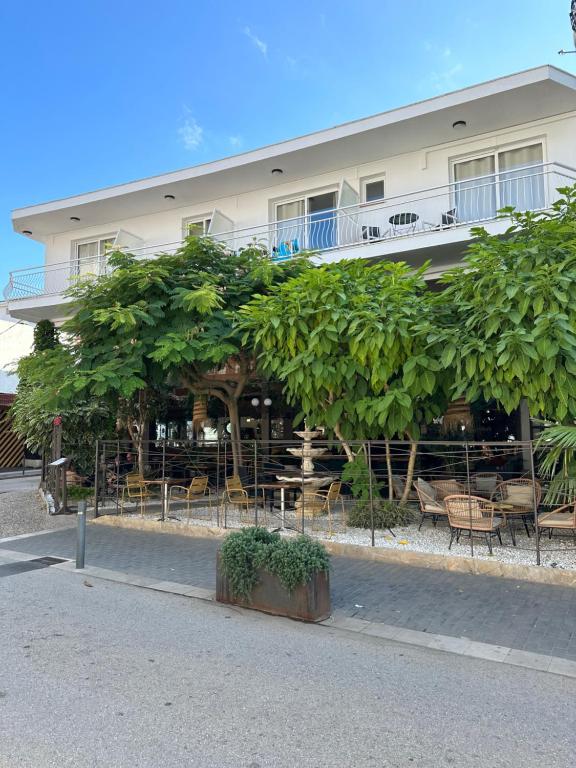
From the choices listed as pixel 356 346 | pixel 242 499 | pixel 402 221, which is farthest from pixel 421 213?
pixel 242 499

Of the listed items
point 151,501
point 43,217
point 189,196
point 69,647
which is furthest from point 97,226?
point 69,647

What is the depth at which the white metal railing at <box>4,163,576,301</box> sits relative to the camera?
40.5ft

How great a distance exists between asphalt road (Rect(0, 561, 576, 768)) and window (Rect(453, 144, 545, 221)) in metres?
10.6

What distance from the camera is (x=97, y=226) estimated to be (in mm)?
19094

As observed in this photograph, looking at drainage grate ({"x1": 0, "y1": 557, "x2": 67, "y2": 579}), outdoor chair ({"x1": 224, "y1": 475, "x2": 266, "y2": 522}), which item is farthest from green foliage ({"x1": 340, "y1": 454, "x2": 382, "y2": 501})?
drainage grate ({"x1": 0, "y1": 557, "x2": 67, "y2": 579})

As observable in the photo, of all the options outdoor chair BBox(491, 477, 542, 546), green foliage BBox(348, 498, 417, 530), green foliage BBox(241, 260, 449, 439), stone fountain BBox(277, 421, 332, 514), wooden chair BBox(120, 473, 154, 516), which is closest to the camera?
outdoor chair BBox(491, 477, 542, 546)

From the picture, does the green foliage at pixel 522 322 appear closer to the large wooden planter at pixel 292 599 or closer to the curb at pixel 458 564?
the curb at pixel 458 564

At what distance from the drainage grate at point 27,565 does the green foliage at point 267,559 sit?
3.48m

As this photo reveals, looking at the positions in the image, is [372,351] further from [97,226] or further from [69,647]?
[97,226]

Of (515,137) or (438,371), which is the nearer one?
(438,371)

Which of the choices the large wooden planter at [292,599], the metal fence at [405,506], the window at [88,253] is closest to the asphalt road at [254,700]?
the large wooden planter at [292,599]

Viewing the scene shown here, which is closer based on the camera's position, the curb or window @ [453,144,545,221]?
the curb

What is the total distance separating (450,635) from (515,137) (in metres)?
12.0

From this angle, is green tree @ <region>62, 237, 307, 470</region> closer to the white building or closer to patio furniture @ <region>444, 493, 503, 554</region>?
the white building
